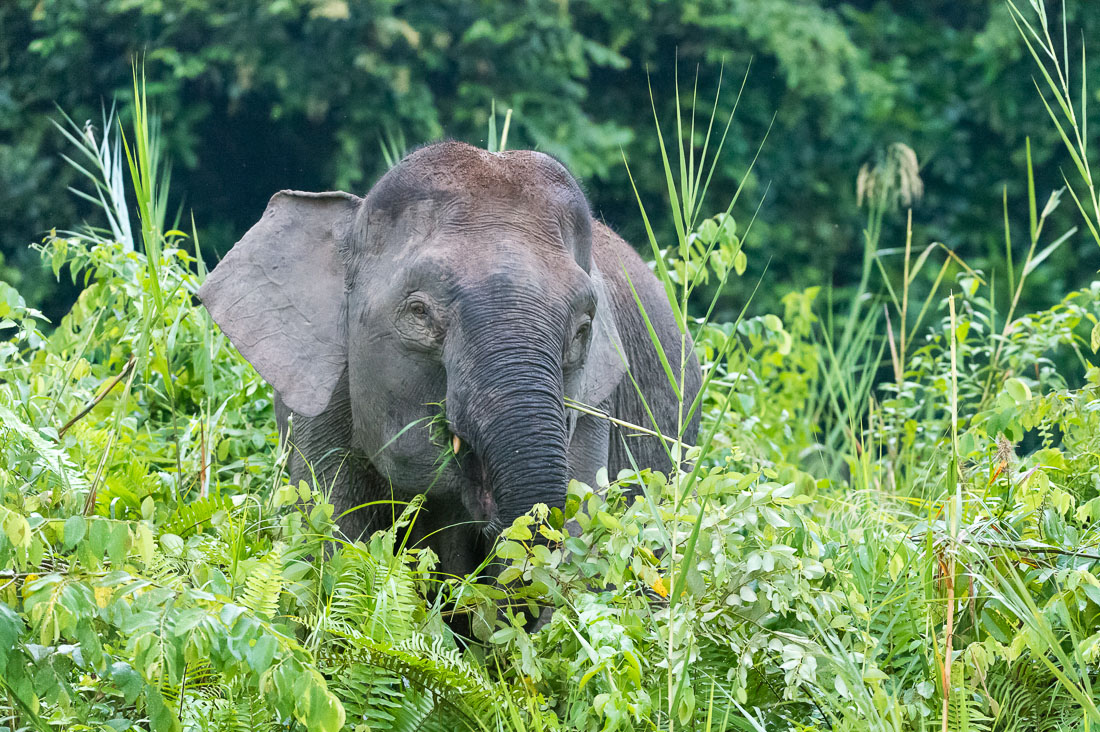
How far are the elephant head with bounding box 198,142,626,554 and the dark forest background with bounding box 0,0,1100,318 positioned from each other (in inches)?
249

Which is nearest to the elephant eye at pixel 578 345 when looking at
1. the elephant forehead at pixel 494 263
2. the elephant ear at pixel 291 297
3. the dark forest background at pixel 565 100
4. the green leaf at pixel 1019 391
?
the elephant forehead at pixel 494 263

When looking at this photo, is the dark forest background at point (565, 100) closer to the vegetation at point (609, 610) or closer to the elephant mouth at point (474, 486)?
the elephant mouth at point (474, 486)

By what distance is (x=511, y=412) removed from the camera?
10.1ft

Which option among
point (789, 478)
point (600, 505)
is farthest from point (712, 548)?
point (789, 478)

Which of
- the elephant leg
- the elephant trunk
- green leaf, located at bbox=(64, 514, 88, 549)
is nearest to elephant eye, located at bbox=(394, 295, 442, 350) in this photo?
the elephant trunk

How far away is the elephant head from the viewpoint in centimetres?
312

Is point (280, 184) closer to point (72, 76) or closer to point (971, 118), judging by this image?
point (72, 76)

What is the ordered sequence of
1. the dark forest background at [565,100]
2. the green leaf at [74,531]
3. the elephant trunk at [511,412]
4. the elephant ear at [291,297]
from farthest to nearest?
the dark forest background at [565,100]
the elephant ear at [291,297]
the elephant trunk at [511,412]
the green leaf at [74,531]

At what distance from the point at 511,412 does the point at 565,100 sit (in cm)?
866

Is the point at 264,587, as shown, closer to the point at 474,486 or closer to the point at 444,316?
the point at 474,486

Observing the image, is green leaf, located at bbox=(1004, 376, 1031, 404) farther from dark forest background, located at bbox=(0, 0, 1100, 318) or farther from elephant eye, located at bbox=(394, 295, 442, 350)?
dark forest background, located at bbox=(0, 0, 1100, 318)

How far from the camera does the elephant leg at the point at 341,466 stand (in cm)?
369

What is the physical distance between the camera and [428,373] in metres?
3.36

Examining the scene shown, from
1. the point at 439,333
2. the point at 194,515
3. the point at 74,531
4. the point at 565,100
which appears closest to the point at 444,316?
the point at 439,333
